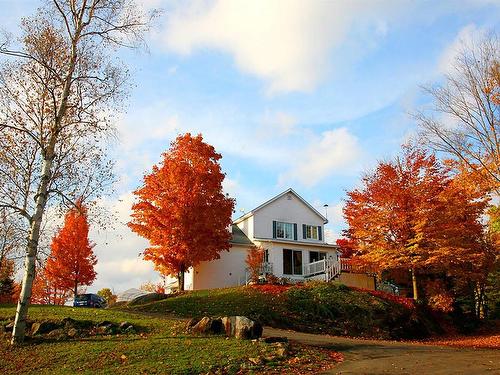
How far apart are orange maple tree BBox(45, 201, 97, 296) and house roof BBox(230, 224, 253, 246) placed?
12.5 m

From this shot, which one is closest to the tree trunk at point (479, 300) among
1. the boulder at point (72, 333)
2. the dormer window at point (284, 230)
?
the dormer window at point (284, 230)

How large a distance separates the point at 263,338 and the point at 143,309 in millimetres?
9761

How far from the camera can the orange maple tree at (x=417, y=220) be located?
80.6 ft

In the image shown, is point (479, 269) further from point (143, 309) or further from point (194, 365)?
point (194, 365)

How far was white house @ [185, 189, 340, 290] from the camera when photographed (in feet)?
110

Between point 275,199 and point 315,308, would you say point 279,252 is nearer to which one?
point 275,199

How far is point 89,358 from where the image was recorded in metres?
12.0

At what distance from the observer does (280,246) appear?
36250mm

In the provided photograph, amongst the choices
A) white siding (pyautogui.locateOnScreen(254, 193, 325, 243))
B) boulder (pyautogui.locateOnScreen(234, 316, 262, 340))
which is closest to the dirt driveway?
boulder (pyautogui.locateOnScreen(234, 316, 262, 340))

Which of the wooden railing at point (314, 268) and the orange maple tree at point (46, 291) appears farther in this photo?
the orange maple tree at point (46, 291)

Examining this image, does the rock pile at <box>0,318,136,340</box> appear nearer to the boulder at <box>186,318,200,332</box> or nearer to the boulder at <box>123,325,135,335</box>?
the boulder at <box>123,325,135,335</box>

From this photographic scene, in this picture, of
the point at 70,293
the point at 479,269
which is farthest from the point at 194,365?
the point at 70,293

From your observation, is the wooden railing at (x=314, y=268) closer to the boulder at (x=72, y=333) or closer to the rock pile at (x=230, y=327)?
the rock pile at (x=230, y=327)

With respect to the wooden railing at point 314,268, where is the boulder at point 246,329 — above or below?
below
